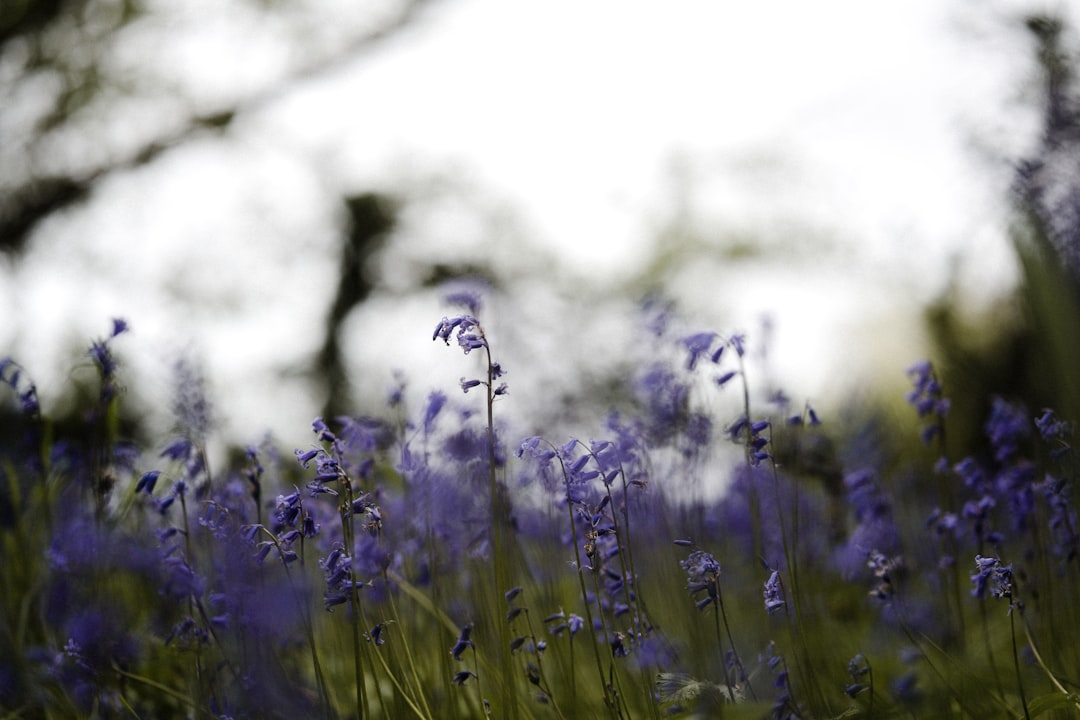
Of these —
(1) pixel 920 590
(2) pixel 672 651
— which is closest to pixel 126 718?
(2) pixel 672 651

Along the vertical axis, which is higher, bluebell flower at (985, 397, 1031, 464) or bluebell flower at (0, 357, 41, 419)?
bluebell flower at (0, 357, 41, 419)

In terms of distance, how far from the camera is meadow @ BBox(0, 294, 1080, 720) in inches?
70.8

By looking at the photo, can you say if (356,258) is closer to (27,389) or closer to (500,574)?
(27,389)

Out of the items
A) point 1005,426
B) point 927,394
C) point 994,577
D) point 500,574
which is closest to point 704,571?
point 500,574

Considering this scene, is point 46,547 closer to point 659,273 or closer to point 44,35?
point 44,35

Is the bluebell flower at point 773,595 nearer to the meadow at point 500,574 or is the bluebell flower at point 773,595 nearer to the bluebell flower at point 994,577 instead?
the meadow at point 500,574

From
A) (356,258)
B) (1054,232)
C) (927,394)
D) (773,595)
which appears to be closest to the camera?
(1054,232)

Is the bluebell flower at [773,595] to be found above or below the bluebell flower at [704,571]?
below

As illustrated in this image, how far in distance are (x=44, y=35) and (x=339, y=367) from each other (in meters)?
4.50

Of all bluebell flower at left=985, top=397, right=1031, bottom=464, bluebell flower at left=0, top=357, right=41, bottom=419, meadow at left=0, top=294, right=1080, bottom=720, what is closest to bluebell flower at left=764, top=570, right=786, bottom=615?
meadow at left=0, top=294, right=1080, bottom=720

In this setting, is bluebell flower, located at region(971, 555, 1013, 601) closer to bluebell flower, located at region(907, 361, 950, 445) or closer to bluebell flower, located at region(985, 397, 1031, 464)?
bluebell flower, located at region(907, 361, 950, 445)

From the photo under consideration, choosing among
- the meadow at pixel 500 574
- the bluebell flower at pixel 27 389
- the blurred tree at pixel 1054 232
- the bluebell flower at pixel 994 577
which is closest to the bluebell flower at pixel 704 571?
the meadow at pixel 500 574

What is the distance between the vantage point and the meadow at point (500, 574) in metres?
1.80

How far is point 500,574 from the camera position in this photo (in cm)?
173
